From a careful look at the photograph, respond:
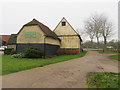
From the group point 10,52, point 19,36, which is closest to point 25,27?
point 19,36

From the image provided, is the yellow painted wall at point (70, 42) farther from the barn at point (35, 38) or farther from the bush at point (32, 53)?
the bush at point (32, 53)

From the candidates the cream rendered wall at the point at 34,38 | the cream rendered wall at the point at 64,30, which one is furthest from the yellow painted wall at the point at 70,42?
the cream rendered wall at the point at 34,38

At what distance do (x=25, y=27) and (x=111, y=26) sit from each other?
36352mm

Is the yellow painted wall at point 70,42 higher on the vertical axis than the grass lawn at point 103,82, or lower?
higher

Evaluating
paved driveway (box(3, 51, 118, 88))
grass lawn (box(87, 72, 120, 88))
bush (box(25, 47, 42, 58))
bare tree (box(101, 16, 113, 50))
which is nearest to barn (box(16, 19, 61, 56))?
bush (box(25, 47, 42, 58))

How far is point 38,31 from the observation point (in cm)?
1762

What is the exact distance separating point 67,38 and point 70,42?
3.92 feet

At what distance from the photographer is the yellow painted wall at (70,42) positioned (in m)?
23.5

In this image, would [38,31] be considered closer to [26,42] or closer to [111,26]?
[26,42]

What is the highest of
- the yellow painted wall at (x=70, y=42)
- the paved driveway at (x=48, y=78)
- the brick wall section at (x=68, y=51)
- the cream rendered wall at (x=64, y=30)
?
the cream rendered wall at (x=64, y=30)

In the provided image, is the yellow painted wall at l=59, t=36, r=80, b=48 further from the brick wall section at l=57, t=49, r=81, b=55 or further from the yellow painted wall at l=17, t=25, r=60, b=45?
the yellow painted wall at l=17, t=25, r=60, b=45

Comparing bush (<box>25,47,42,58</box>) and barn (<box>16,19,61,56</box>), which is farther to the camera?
barn (<box>16,19,61,56</box>)

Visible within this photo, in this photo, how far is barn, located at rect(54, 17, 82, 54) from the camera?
77.2ft

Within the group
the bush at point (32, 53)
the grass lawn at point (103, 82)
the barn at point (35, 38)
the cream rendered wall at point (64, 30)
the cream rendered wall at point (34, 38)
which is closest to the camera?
the grass lawn at point (103, 82)
